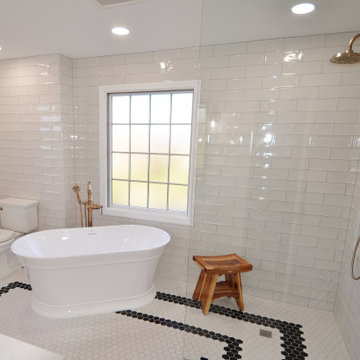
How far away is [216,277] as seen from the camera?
2.31 m

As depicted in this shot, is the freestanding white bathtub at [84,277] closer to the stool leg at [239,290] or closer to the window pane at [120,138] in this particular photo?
the stool leg at [239,290]

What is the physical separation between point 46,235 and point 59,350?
3.76 feet

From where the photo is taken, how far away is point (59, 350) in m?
1.88

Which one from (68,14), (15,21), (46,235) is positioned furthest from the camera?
(46,235)

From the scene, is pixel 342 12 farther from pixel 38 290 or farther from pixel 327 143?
pixel 38 290

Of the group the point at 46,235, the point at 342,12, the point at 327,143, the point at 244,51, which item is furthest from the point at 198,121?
the point at 46,235

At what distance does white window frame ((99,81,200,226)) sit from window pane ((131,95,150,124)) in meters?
0.14

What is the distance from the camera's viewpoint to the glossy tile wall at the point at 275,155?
2.23 m

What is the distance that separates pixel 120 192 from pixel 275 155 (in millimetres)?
1952

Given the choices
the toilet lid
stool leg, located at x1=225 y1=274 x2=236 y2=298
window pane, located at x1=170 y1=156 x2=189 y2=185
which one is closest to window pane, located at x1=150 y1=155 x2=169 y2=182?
window pane, located at x1=170 y1=156 x2=189 y2=185

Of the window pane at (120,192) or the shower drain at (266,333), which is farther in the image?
the window pane at (120,192)

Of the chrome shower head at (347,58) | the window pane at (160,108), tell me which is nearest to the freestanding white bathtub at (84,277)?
the window pane at (160,108)

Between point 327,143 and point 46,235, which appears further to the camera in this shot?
point 46,235

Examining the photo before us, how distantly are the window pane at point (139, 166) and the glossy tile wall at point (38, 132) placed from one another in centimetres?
80
